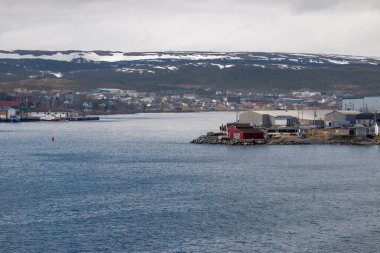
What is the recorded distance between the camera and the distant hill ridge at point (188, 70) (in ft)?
261

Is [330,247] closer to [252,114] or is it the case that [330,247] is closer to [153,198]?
[153,198]

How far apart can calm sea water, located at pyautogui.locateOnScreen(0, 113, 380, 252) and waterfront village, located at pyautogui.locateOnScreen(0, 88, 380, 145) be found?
316 centimetres

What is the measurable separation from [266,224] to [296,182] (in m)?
4.87

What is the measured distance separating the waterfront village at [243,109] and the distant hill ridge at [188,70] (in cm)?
517

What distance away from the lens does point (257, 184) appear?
1711 cm

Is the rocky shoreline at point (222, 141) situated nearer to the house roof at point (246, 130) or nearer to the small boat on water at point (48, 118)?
the house roof at point (246, 130)

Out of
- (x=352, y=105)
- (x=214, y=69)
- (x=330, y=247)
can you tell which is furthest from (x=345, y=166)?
(x=214, y=69)

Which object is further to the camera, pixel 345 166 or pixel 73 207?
pixel 345 166

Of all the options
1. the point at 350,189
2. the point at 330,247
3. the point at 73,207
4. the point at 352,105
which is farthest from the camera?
the point at 352,105

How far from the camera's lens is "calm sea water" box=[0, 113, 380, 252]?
38.3 ft

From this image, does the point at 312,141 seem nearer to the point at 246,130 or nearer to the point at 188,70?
the point at 246,130

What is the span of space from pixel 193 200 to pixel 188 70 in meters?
74.8

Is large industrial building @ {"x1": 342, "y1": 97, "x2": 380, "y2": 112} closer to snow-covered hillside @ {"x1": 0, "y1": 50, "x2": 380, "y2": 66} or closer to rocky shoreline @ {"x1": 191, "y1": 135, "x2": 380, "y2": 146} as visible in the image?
rocky shoreline @ {"x1": 191, "y1": 135, "x2": 380, "y2": 146}

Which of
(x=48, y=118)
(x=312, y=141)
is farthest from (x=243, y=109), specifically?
(x=312, y=141)
